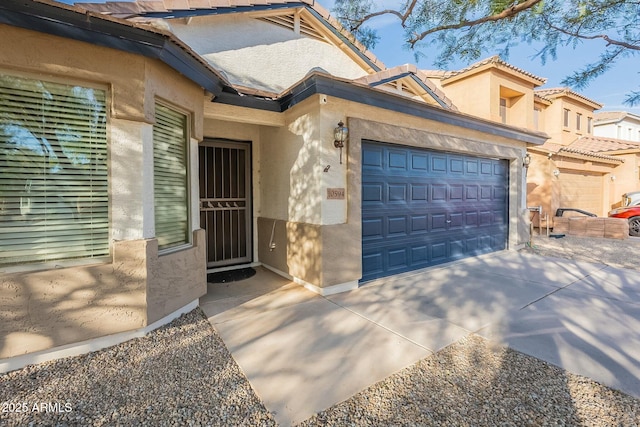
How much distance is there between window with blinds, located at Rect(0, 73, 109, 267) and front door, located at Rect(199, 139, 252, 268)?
3022mm

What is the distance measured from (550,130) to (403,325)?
19480mm

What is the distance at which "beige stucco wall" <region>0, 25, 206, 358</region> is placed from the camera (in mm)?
2967

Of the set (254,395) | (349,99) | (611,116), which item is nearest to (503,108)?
(349,99)

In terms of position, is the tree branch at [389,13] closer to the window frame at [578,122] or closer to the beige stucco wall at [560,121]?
the beige stucco wall at [560,121]

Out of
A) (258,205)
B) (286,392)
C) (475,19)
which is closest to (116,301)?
(286,392)

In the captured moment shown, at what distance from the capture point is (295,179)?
5.67 metres

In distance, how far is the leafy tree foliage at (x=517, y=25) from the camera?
463 cm

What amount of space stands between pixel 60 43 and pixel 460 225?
307 inches

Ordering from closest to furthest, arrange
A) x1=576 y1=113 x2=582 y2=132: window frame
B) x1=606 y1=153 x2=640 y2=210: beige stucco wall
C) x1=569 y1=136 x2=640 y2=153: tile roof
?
x1=606 y1=153 x2=640 y2=210: beige stucco wall → x1=569 y1=136 x2=640 y2=153: tile roof → x1=576 y1=113 x2=582 y2=132: window frame

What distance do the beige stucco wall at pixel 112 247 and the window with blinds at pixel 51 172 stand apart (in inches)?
4.2

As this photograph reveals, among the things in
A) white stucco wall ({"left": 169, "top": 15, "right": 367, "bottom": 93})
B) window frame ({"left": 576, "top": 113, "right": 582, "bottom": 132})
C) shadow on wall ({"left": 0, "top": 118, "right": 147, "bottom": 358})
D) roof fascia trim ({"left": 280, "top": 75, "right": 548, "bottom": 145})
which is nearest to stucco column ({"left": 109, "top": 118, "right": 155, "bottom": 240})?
shadow on wall ({"left": 0, "top": 118, "right": 147, "bottom": 358})

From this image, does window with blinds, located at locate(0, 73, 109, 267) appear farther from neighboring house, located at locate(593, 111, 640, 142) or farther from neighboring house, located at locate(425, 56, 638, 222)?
neighboring house, located at locate(593, 111, 640, 142)

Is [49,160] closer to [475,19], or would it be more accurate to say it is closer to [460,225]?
[475,19]

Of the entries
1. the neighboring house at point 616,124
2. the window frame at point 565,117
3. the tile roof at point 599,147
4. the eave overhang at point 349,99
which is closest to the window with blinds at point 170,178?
the eave overhang at point 349,99
